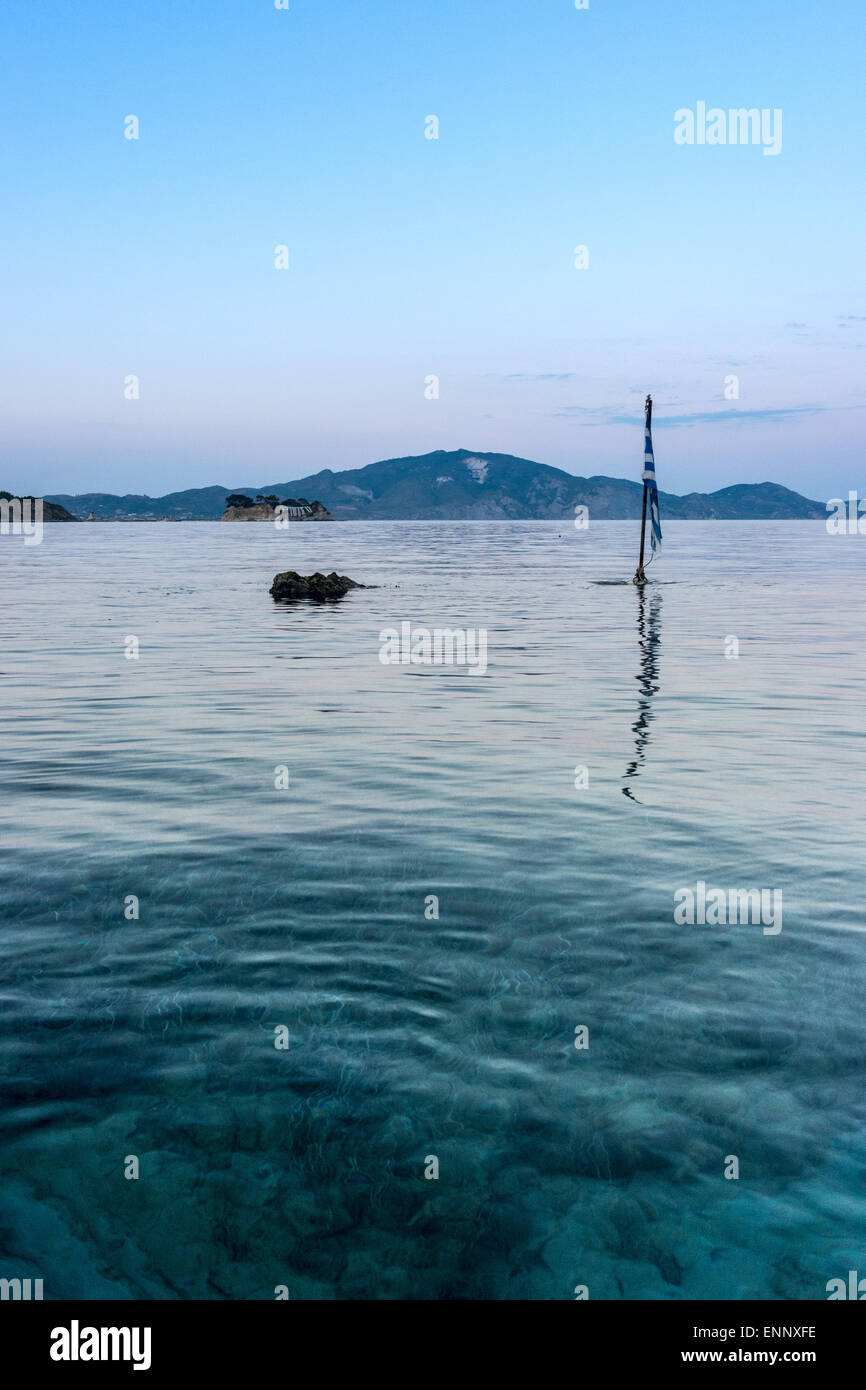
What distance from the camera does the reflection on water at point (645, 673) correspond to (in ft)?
59.2

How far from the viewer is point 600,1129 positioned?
706cm

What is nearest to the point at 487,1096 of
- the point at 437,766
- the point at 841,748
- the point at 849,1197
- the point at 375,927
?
the point at 849,1197

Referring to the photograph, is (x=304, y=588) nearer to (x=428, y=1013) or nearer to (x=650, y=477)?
(x=650, y=477)

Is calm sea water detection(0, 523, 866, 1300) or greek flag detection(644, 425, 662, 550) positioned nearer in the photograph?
calm sea water detection(0, 523, 866, 1300)

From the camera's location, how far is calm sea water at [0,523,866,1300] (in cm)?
613

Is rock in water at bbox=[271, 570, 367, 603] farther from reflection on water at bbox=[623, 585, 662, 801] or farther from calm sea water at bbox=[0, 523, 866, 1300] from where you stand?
calm sea water at bbox=[0, 523, 866, 1300]

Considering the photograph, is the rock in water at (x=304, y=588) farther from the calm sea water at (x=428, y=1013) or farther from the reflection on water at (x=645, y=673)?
the calm sea water at (x=428, y=1013)

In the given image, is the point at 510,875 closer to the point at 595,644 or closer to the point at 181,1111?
the point at 181,1111

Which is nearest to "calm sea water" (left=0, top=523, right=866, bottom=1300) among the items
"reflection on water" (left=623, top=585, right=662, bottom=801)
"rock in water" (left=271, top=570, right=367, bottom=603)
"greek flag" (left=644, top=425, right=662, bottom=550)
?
"reflection on water" (left=623, top=585, right=662, bottom=801)

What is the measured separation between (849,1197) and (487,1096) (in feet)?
7.86

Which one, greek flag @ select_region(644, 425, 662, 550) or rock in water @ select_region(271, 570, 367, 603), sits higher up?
greek flag @ select_region(644, 425, 662, 550)

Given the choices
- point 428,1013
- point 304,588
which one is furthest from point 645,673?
point 304,588

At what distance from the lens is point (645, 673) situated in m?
29.6

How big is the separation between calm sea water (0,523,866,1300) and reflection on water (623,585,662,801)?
213 millimetres
